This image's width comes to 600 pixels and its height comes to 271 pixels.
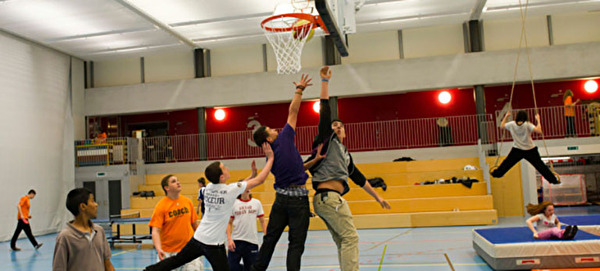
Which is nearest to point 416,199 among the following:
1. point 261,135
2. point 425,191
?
point 425,191

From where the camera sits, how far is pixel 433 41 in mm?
20297

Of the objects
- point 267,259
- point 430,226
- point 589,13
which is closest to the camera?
point 267,259

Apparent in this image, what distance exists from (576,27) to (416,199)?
10441 mm

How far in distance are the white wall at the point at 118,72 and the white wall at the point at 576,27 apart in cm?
1843

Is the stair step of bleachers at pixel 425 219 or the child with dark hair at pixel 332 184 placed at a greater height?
the child with dark hair at pixel 332 184

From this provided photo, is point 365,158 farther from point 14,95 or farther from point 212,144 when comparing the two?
point 14,95

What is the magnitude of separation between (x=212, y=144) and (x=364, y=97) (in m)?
7.59

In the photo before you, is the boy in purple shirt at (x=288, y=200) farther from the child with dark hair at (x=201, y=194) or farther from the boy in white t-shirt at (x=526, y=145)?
the boy in white t-shirt at (x=526, y=145)

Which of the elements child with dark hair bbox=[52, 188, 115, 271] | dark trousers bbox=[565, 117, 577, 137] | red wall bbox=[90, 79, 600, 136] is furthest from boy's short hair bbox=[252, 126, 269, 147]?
red wall bbox=[90, 79, 600, 136]

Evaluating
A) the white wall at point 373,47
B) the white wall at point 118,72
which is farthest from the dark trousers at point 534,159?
the white wall at point 118,72

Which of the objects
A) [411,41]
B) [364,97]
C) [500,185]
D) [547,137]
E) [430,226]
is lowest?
[430,226]

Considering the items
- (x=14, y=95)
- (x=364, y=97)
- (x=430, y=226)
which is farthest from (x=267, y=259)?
(x=364, y=97)

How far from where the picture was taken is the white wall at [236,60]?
70.7 feet

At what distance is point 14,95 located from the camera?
17672mm
